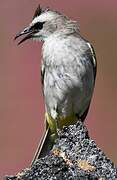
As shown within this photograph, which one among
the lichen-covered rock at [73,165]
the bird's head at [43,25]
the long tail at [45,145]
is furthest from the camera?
the bird's head at [43,25]

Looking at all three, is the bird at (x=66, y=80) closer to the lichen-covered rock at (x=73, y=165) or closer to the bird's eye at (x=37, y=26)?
the bird's eye at (x=37, y=26)

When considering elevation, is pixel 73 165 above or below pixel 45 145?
below

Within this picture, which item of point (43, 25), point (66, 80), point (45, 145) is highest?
point (43, 25)

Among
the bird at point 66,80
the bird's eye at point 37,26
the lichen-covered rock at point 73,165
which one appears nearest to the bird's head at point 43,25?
→ the bird's eye at point 37,26

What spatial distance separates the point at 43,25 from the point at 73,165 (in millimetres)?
3849

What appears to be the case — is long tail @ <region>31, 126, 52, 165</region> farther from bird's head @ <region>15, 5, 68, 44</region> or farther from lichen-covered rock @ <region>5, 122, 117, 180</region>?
lichen-covered rock @ <region>5, 122, 117, 180</region>

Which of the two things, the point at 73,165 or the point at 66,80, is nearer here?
the point at 73,165

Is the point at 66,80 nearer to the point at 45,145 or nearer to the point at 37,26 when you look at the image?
the point at 45,145

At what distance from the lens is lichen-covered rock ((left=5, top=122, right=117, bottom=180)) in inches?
129

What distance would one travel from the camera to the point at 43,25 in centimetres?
714

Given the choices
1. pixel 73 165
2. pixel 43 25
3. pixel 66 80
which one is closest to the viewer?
pixel 73 165

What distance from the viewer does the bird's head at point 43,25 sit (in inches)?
279

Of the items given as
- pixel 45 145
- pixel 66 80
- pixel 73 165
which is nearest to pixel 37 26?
pixel 66 80

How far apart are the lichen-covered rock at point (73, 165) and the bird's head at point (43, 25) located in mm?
3463
